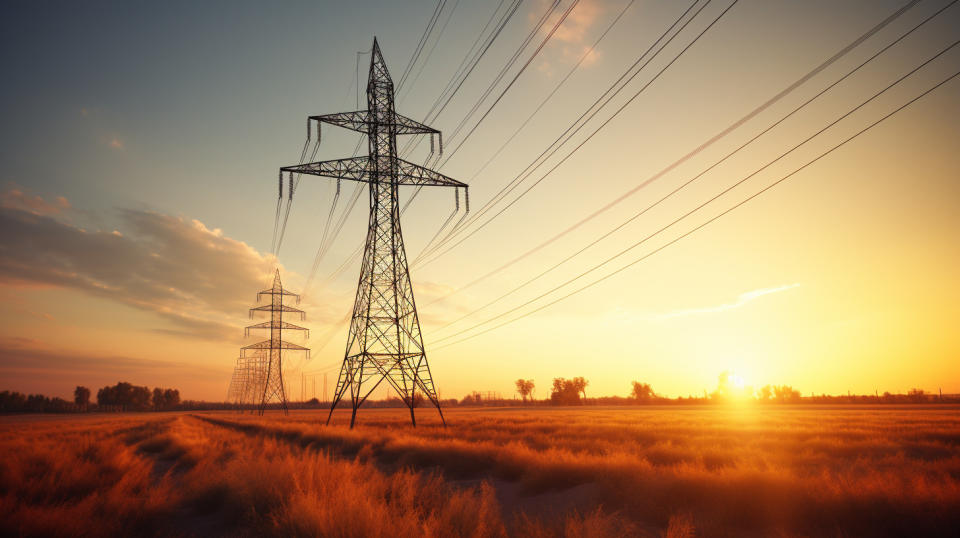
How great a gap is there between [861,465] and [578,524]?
14.3m

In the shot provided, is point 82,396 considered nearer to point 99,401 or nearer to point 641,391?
point 99,401

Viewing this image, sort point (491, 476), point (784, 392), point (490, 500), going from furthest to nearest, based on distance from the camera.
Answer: point (784, 392), point (491, 476), point (490, 500)

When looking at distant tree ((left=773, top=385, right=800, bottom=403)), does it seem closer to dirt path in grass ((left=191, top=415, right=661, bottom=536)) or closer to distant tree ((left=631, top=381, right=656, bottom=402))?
distant tree ((left=631, top=381, right=656, bottom=402))

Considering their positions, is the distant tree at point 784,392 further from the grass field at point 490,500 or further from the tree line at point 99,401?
the tree line at point 99,401

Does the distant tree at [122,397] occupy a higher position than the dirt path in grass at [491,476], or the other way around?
the dirt path in grass at [491,476]

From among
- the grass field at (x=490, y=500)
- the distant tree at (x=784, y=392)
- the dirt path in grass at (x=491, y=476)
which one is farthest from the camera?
the distant tree at (x=784, y=392)

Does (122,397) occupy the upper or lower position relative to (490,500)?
lower

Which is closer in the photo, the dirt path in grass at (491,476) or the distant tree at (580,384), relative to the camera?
the dirt path in grass at (491,476)

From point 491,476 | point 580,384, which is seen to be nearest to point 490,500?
point 491,476

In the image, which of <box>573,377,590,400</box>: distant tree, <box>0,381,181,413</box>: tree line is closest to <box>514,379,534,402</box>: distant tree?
<box>573,377,590,400</box>: distant tree

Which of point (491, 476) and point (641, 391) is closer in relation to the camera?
point (491, 476)

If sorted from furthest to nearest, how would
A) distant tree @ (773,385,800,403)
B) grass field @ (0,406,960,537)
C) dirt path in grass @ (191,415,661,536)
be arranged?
distant tree @ (773,385,800,403)
dirt path in grass @ (191,415,661,536)
grass field @ (0,406,960,537)

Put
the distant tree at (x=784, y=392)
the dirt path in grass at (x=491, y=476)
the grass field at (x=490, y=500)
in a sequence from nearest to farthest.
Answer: the grass field at (x=490, y=500) < the dirt path in grass at (x=491, y=476) < the distant tree at (x=784, y=392)

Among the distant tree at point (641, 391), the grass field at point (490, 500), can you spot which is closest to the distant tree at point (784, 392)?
the distant tree at point (641, 391)
